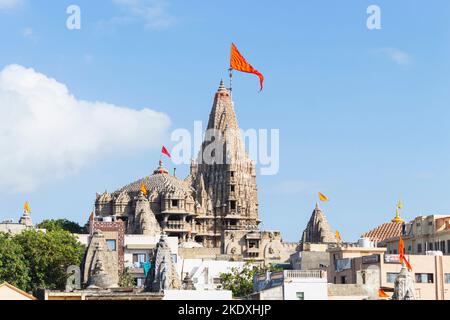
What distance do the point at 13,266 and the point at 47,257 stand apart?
4.76 meters

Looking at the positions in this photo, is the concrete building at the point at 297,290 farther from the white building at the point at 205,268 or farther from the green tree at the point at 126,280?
the white building at the point at 205,268

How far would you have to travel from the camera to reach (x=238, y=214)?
504 ft

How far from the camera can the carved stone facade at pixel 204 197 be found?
465 ft

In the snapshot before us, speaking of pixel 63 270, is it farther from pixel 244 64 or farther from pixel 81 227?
pixel 81 227

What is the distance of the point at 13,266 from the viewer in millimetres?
92500

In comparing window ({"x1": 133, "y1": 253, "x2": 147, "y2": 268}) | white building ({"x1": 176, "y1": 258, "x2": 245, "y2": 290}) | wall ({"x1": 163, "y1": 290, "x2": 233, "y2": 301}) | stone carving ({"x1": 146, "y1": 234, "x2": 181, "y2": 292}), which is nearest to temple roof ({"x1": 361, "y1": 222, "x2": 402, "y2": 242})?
white building ({"x1": 176, "y1": 258, "x2": 245, "y2": 290})

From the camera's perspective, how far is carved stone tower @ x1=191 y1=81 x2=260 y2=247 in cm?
15225

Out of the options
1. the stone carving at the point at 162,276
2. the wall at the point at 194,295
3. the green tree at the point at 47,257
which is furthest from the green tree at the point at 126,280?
the wall at the point at 194,295

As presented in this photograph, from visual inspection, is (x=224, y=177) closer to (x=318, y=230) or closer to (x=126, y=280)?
(x=318, y=230)

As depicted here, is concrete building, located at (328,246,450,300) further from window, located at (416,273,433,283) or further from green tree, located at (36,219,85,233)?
green tree, located at (36,219,85,233)

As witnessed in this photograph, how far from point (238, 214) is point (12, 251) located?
205 feet

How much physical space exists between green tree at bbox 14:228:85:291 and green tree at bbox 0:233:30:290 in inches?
35.0
